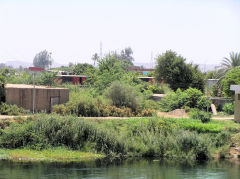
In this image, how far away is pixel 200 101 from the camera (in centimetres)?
4228

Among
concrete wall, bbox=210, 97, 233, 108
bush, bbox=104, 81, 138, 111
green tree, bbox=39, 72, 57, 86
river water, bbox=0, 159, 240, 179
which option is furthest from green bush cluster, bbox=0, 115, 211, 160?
green tree, bbox=39, 72, 57, 86

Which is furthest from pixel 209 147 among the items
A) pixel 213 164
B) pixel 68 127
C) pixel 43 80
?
pixel 43 80

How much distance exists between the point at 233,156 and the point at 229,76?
67.8 ft

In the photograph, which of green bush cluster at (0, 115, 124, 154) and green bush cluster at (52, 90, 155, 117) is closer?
green bush cluster at (0, 115, 124, 154)

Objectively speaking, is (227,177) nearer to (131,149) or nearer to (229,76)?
(131,149)

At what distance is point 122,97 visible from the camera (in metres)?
39.0

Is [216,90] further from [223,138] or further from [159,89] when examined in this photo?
[223,138]

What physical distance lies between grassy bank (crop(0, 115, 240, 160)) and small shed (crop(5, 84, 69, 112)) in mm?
6205

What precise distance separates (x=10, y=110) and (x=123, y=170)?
515 inches

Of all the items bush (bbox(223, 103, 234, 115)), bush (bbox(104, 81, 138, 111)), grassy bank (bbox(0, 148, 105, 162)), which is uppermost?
bush (bbox(104, 81, 138, 111))

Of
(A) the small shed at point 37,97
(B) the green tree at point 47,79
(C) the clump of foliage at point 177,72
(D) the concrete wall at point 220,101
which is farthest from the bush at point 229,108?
(B) the green tree at point 47,79

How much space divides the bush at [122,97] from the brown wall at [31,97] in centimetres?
438

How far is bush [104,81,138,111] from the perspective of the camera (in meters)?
38.8

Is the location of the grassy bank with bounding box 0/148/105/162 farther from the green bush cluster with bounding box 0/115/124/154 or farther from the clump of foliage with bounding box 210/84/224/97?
the clump of foliage with bounding box 210/84/224/97
